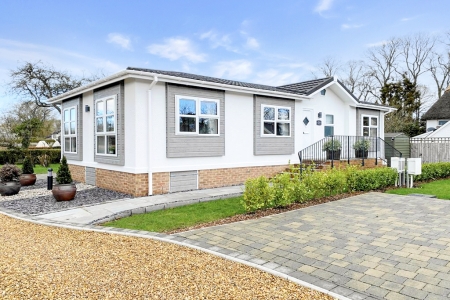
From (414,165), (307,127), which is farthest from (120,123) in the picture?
(414,165)

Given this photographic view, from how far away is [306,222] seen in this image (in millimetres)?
6094

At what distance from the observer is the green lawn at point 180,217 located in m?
6.06

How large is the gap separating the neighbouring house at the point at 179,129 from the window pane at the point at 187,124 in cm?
3

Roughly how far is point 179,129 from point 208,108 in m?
1.37


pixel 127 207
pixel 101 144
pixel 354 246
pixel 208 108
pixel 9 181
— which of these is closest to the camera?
pixel 354 246

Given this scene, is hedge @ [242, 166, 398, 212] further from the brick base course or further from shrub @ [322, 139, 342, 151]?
the brick base course

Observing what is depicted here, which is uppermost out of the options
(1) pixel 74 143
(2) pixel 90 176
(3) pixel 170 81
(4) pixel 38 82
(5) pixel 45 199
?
(4) pixel 38 82

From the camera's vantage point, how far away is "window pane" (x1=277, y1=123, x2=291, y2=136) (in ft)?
41.8

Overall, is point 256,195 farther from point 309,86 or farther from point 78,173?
point 309,86

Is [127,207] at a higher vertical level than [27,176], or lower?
lower

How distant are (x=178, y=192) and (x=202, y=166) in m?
1.25

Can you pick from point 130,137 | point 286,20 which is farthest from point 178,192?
point 286,20

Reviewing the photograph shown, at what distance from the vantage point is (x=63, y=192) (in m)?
8.37

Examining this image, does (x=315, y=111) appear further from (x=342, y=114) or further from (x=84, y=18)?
(x=84, y=18)
